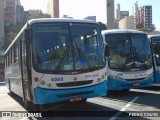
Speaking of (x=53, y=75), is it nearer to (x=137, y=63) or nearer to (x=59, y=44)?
(x=59, y=44)

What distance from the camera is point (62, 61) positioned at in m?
11.0

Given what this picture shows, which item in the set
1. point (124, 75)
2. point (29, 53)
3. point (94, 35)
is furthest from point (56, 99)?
point (124, 75)

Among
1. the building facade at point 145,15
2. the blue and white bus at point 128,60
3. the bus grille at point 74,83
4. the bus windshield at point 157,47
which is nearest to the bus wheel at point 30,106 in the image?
the bus grille at point 74,83

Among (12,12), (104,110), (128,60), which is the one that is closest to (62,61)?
(104,110)

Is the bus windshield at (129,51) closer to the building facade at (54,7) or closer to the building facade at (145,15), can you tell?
the building facade at (145,15)

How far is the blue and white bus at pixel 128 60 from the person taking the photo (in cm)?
1536

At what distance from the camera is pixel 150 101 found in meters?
13.3

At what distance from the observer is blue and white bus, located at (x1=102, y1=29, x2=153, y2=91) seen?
15.4 m

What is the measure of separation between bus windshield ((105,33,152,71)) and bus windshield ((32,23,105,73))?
12.0 ft

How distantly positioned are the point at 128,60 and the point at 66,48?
5.01m

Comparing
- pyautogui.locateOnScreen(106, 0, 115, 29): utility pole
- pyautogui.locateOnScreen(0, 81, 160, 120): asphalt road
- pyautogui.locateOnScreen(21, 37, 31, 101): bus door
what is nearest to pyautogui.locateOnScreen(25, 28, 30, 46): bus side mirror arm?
pyautogui.locateOnScreen(21, 37, 31, 101): bus door

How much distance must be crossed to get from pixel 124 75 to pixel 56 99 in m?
5.25

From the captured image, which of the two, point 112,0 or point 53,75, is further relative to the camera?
point 112,0

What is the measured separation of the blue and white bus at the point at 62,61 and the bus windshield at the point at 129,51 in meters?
3.65
